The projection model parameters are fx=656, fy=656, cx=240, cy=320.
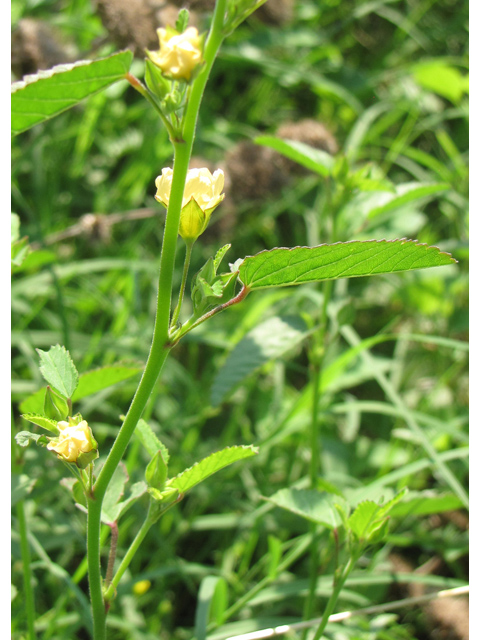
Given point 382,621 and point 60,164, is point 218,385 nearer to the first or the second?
point 382,621

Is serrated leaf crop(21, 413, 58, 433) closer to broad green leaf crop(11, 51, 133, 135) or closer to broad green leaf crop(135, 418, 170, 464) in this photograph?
broad green leaf crop(135, 418, 170, 464)

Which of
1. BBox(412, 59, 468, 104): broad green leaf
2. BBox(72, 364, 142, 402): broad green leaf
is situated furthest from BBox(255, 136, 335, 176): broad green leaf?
BBox(412, 59, 468, 104): broad green leaf

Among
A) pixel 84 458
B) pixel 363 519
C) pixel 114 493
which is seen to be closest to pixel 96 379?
pixel 114 493

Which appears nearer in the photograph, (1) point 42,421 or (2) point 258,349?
(1) point 42,421

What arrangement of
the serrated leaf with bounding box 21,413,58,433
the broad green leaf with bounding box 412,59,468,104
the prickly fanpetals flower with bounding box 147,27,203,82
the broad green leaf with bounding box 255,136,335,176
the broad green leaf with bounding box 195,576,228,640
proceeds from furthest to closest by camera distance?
1. the broad green leaf with bounding box 412,59,468,104
2. the broad green leaf with bounding box 255,136,335,176
3. the broad green leaf with bounding box 195,576,228,640
4. the serrated leaf with bounding box 21,413,58,433
5. the prickly fanpetals flower with bounding box 147,27,203,82

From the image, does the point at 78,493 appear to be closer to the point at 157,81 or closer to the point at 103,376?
the point at 103,376

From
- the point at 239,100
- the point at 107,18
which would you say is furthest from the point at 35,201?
the point at 239,100
